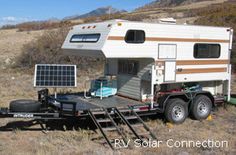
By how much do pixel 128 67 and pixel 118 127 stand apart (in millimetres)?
2829

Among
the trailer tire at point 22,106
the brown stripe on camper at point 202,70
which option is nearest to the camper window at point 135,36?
the brown stripe on camper at point 202,70

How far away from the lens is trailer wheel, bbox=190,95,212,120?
→ 11477mm

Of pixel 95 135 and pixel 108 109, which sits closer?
pixel 95 135

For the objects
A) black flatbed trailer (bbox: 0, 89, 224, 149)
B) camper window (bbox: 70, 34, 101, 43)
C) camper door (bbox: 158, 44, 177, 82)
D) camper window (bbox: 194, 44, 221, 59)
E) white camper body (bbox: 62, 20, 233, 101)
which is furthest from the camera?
camper window (bbox: 194, 44, 221, 59)

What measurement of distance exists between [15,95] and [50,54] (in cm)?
839

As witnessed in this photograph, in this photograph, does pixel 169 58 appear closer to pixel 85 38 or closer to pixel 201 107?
pixel 201 107

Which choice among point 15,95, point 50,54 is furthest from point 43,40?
point 15,95

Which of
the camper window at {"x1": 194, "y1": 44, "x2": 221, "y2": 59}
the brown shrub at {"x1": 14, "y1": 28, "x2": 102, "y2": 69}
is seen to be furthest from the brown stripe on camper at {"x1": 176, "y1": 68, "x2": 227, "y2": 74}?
the brown shrub at {"x1": 14, "y1": 28, "x2": 102, "y2": 69}

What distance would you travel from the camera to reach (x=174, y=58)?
11.1 meters

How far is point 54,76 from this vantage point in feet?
36.2

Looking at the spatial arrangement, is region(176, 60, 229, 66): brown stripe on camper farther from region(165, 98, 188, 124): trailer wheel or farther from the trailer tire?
the trailer tire

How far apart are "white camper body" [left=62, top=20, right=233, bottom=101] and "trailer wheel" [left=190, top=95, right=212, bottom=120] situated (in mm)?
578

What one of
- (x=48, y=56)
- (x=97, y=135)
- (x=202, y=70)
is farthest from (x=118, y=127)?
(x=48, y=56)

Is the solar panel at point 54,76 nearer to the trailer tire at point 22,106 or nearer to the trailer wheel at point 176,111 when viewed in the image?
the trailer tire at point 22,106
